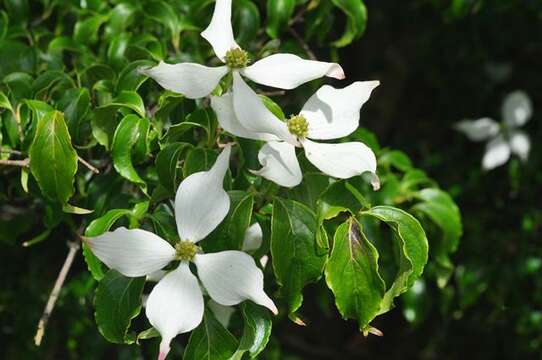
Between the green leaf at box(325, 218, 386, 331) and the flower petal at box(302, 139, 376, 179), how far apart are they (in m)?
0.06

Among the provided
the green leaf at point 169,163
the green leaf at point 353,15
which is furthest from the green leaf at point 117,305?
the green leaf at point 353,15

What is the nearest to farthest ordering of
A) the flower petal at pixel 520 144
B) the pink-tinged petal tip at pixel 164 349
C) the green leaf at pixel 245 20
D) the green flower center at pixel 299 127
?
the pink-tinged petal tip at pixel 164 349, the green flower center at pixel 299 127, the green leaf at pixel 245 20, the flower petal at pixel 520 144

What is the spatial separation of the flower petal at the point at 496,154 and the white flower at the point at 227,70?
3.09 ft

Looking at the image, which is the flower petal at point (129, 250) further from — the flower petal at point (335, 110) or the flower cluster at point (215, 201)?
the flower petal at point (335, 110)

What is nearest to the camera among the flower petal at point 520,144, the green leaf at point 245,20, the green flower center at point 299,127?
the green flower center at point 299,127

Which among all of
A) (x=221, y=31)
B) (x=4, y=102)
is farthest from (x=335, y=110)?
(x=4, y=102)

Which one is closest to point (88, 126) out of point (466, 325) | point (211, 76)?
point (211, 76)

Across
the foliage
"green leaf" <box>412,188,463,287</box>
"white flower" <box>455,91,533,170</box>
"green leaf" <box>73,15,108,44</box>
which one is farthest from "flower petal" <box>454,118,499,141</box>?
"green leaf" <box>73,15,108,44</box>

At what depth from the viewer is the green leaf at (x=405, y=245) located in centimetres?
88

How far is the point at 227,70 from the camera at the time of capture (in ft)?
3.03

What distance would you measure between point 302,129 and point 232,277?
0.62 ft

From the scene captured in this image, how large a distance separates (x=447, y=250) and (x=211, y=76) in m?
0.55

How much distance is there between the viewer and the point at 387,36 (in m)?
2.16

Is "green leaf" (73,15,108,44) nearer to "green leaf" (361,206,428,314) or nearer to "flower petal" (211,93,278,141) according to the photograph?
"flower petal" (211,93,278,141)
